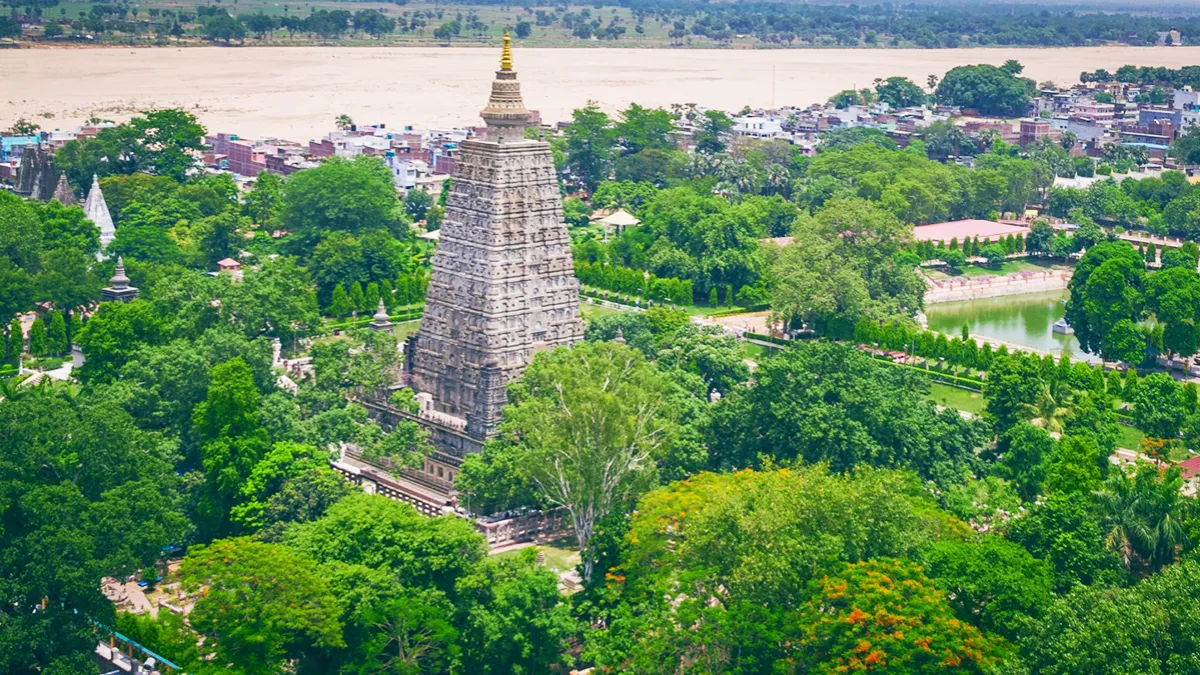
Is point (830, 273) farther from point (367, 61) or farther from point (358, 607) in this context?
point (367, 61)

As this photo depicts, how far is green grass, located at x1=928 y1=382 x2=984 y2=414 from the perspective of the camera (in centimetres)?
5944

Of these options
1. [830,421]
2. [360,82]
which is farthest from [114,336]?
[360,82]

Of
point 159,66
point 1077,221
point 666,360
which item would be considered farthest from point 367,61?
point 666,360

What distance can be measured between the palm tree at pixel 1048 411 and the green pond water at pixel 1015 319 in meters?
17.2

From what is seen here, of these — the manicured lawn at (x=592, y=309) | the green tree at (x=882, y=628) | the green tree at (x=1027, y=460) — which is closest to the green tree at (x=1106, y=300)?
the green tree at (x=1027, y=460)

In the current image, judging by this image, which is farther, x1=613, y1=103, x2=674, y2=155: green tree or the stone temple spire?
x1=613, y1=103, x2=674, y2=155: green tree

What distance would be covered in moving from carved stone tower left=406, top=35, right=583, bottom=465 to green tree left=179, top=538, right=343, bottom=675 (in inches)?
576

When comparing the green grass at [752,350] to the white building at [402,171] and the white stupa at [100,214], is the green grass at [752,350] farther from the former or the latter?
the white building at [402,171]

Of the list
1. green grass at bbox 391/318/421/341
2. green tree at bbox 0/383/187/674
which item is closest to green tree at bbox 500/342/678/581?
green tree at bbox 0/383/187/674

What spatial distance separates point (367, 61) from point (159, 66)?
82.0ft

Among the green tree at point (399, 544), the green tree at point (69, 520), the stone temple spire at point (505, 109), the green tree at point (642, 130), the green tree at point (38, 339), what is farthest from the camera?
the green tree at point (642, 130)

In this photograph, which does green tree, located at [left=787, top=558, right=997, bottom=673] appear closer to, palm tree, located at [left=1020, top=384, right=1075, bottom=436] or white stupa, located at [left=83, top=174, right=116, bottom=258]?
palm tree, located at [left=1020, top=384, right=1075, bottom=436]

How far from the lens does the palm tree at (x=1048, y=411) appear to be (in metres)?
51.4

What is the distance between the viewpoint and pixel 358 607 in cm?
3466
